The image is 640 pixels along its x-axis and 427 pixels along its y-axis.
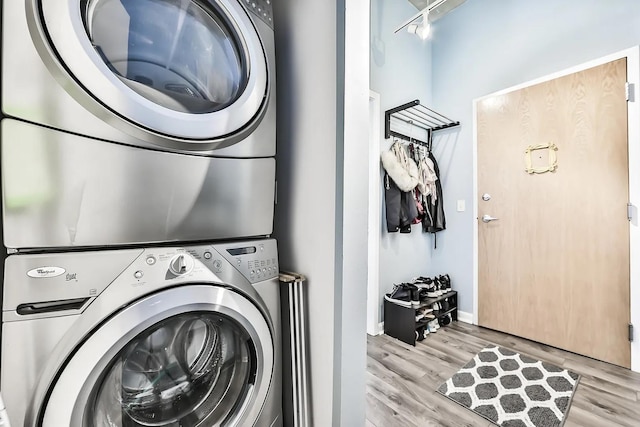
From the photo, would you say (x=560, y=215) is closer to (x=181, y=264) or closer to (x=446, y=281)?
(x=446, y=281)

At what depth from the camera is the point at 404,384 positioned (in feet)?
4.87

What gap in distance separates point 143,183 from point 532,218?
2544 millimetres

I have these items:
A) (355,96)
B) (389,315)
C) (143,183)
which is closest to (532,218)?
(389,315)

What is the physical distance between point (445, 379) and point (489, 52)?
2693 millimetres

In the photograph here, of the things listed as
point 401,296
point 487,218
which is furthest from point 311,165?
point 487,218

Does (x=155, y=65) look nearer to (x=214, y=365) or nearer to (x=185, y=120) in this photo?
(x=185, y=120)

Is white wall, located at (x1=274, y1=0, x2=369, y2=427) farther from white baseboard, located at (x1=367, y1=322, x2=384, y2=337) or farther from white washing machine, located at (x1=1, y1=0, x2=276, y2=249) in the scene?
white baseboard, located at (x1=367, y1=322, x2=384, y2=337)

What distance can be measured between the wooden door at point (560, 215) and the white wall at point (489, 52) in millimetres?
142

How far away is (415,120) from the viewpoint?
2.46 meters

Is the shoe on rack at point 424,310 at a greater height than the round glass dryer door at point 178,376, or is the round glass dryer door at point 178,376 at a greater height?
the round glass dryer door at point 178,376

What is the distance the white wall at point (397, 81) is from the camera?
7.27 ft

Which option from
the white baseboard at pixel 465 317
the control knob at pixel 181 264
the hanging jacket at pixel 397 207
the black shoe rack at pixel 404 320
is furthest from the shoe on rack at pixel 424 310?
the control knob at pixel 181 264

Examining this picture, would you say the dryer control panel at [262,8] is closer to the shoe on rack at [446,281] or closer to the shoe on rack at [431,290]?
the shoe on rack at [431,290]

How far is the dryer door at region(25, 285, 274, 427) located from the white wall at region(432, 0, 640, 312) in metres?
2.31
